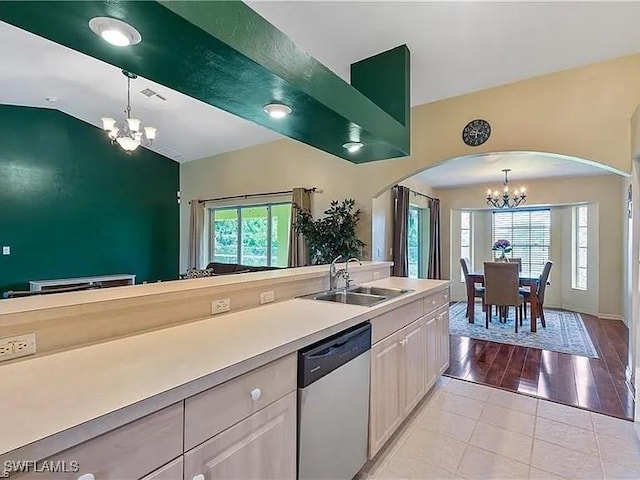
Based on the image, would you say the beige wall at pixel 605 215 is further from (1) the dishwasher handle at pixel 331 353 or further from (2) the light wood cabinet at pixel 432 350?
(1) the dishwasher handle at pixel 331 353

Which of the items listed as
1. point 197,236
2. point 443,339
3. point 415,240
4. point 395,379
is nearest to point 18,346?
point 395,379

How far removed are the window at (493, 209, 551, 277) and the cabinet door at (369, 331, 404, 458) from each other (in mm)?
5936

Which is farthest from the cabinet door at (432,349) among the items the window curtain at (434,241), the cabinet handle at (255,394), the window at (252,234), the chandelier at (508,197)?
the chandelier at (508,197)

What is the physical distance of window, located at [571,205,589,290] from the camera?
654 centimetres

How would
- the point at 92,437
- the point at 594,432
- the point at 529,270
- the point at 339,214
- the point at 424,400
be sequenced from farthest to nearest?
1. the point at 529,270
2. the point at 339,214
3. the point at 424,400
4. the point at 594,432
5. the point at 92,437

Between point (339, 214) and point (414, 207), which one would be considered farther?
point (414, 207)

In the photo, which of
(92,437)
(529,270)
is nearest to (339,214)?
(92,437)

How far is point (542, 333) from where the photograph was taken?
5051mm

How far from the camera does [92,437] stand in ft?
2.75

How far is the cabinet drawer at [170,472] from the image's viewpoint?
950 mm

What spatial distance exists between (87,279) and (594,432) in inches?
270

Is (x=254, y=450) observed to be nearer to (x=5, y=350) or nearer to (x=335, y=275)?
(x=5, y=350)

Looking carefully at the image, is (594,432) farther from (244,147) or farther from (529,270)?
(244,147)

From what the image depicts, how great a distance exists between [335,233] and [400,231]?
120cm
